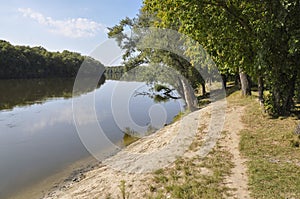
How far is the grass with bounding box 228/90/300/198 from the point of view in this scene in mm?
5770

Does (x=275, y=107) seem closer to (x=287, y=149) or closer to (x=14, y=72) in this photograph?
(x=287, y=149)

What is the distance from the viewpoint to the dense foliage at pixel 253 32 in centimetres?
819

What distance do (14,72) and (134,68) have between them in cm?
6851

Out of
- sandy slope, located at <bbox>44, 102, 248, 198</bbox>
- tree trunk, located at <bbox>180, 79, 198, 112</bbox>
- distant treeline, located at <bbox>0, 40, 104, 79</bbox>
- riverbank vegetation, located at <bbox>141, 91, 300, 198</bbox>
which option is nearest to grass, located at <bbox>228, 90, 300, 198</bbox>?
riverbank vegetation, located at <bbox>141, 91, 300, 198</bbox>

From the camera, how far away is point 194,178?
6941 millimetres

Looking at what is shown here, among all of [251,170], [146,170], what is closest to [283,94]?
[251,170]

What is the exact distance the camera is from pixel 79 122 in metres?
22.1

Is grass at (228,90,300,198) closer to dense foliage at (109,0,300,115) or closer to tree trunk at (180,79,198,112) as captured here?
dense foliage at (109,0,300,115)

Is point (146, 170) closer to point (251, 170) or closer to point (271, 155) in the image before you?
point (251, 170)

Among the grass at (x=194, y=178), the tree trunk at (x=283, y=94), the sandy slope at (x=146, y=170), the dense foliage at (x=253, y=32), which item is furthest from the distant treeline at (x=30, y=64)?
the grass at (x=194, y=178)

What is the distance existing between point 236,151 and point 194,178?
2.44m

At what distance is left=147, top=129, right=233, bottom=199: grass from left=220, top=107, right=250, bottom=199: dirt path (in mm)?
200

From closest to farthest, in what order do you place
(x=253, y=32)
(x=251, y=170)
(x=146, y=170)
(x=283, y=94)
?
(x=251, y=170), (x=146, y=170), (x=253, y=32), (x=283, y=94)

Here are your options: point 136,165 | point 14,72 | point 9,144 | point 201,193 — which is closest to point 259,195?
point 201,193
